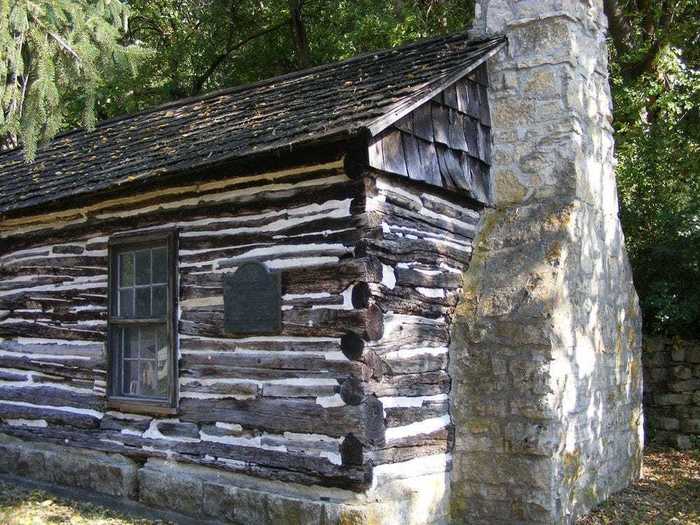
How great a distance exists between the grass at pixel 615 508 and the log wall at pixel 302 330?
2.10 ft

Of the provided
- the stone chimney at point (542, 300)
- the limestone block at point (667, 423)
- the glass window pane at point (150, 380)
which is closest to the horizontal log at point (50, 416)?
the glass window pane at point (150, 380)

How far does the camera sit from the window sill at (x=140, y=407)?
6902 mm

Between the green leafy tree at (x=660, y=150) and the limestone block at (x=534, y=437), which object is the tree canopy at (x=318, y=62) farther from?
the limestone block at (x=534, y=437)

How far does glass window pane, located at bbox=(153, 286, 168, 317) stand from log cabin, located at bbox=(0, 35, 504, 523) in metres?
0.02

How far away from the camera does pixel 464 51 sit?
724 cm

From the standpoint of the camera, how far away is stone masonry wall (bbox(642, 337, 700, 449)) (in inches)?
384

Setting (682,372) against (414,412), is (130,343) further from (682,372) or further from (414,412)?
(682,372)

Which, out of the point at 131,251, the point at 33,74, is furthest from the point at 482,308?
the point at 33,74

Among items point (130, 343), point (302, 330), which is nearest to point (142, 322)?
point (130, 343)

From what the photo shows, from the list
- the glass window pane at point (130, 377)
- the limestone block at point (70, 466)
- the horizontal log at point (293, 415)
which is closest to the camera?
the horizontal log at point (293, 415)

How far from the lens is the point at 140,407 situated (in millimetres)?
7094

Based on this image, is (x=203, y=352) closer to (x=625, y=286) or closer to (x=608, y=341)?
(x=608, y=341)

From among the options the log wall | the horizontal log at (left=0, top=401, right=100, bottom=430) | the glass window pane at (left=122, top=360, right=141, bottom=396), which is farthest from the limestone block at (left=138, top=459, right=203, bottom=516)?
the horizontal log at (left=0, top=401, right=100, bottom=430)

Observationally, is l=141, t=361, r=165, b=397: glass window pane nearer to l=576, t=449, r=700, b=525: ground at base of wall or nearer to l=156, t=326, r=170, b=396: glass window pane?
l=156, t=326, r=170, b=396: glass window pane
